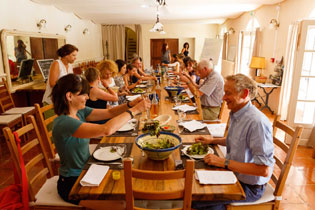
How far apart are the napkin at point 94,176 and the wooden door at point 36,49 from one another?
14.7 ft

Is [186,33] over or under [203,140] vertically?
over

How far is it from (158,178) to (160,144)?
60 cm

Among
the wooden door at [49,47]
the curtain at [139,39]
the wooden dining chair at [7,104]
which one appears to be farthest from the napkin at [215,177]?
the curtain at [139,39]

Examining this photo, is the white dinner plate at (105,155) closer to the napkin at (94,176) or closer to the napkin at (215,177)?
the napkin at (94,176)

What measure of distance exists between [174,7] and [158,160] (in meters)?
5.96

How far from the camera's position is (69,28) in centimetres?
701

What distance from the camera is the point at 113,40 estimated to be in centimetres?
1137

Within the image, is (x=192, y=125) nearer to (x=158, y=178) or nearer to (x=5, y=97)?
(x=158, y=178)

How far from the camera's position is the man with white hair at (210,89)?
338 centimetres

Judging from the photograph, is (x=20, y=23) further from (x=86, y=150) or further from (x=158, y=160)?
(x=158, y=160)

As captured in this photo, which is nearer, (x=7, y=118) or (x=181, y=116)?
(x=181, y=116)

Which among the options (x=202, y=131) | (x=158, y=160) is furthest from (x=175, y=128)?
(x=158, y=160)

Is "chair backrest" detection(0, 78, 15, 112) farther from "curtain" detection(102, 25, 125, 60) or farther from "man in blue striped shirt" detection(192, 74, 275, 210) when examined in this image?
"curtain" detection(102, 25, 125, 60)

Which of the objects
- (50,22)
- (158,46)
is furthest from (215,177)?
(158,46)
